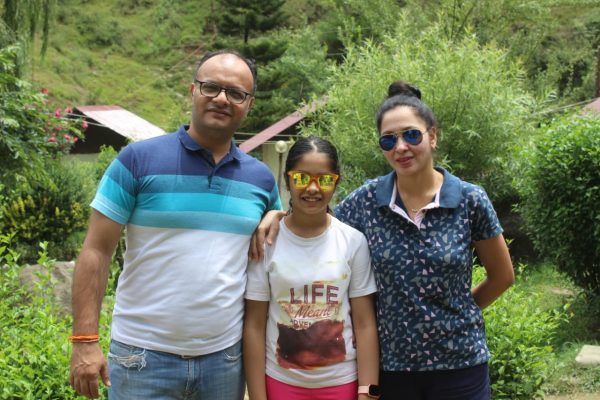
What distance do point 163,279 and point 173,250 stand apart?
0.34 feet

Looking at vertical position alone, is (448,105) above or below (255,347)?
above

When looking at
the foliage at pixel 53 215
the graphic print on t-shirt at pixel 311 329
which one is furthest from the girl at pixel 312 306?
the foliage at pixel 53 215

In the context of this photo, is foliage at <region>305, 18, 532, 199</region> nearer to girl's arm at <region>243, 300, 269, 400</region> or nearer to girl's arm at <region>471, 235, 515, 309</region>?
girl's arm at <region>471, 235, 515, 309</region>

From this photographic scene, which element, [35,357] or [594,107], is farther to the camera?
[594,107]

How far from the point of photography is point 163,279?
86.7 inches

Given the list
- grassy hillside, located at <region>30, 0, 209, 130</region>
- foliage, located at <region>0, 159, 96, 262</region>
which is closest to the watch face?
foliage, located at <region>0, 159, 96, 262</region>

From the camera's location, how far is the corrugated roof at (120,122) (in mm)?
22109

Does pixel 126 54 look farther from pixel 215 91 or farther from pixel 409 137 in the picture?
pixel 409 137

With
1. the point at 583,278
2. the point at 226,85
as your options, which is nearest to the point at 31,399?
the point at 226,85

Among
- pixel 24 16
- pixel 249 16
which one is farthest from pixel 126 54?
pixel 24 16

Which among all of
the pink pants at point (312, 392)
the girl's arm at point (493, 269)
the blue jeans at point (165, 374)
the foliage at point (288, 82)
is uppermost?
the foliage at point (288, 82)

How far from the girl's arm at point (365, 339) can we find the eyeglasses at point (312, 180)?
41 cm

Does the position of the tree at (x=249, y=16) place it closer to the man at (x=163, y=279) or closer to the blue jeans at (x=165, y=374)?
the man at (x=163, y=279)

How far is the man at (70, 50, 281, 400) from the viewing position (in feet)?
7.18
